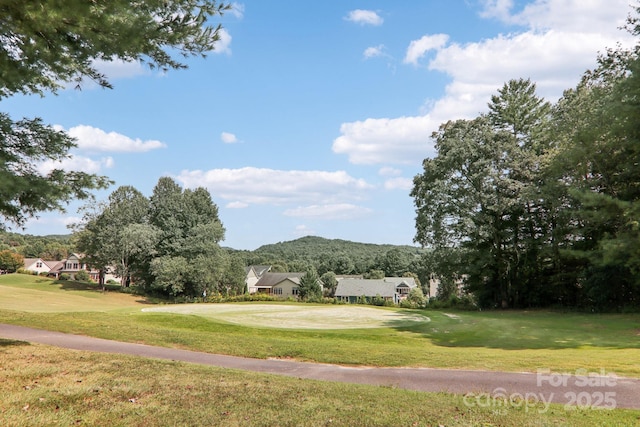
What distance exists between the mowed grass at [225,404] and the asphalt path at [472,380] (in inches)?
24.5

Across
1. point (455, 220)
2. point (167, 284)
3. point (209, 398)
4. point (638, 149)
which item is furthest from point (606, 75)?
point (167, 284)

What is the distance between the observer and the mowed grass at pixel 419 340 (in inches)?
444

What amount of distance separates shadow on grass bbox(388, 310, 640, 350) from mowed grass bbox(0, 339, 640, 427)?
927 cm

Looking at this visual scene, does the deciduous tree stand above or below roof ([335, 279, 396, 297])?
above

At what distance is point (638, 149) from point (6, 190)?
25051 mm

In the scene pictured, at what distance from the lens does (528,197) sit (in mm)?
28484

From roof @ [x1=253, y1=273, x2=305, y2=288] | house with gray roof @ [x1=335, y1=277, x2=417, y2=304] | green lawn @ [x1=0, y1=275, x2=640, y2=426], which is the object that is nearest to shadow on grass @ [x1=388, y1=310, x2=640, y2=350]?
green lawn @ [x1=0, y1=275, x2=640, y2=426]

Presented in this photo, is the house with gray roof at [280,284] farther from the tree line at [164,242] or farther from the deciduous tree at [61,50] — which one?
the deciduous tree at [61,50]

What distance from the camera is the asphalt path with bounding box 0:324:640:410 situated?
7.50 metres

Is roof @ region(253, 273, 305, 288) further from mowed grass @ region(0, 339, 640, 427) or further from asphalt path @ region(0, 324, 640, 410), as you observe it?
mowed grass @ region(0, 339, 640, 427)

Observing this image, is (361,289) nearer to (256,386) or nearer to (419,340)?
(419,340)

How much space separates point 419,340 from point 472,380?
24.5 ft

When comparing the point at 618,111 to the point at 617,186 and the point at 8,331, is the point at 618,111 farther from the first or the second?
the point at 8,331

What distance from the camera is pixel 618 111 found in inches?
768
